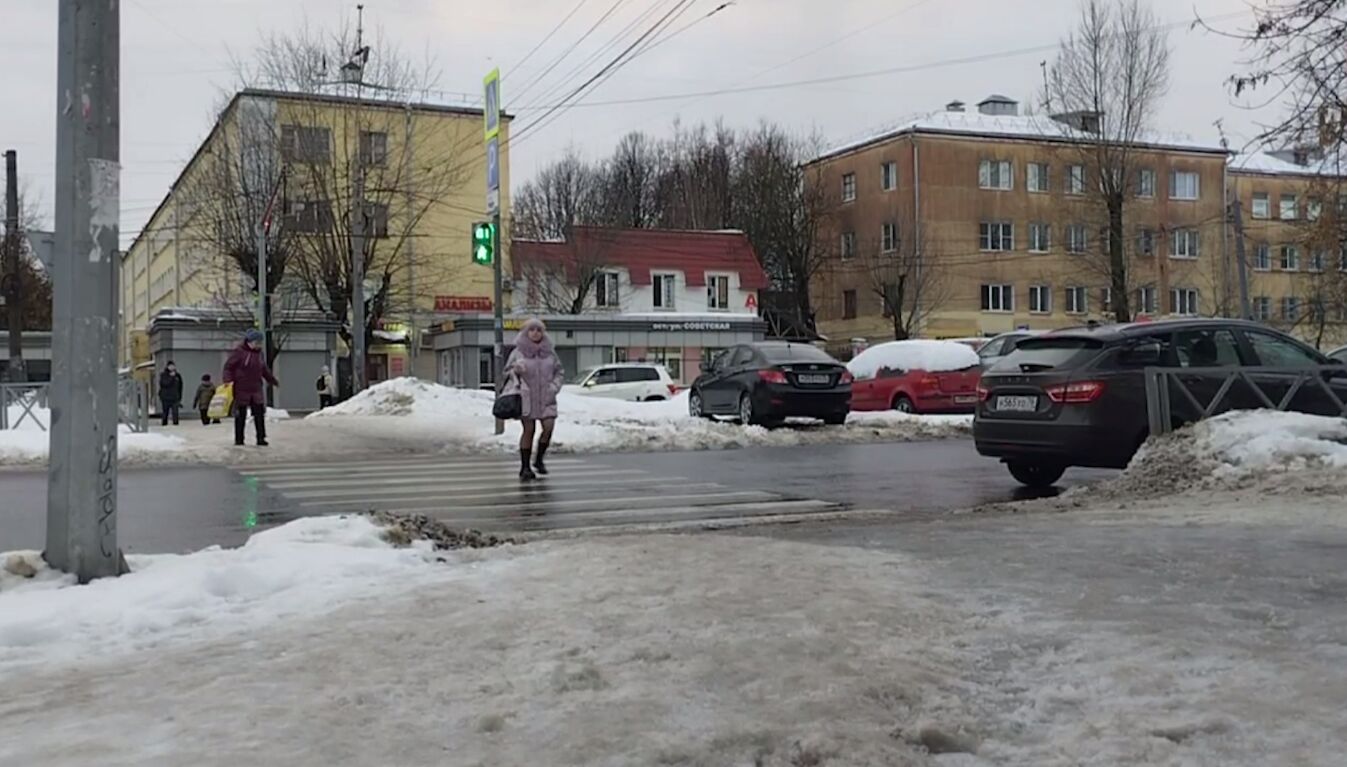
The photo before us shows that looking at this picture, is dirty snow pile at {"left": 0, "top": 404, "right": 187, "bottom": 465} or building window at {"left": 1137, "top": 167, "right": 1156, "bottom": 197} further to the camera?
building window at {"left": 1137, "top": 167, "right": 1156, "bottom": 197}

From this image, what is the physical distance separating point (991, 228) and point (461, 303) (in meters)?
27.4

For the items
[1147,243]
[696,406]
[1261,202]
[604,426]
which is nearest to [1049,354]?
[604,426]

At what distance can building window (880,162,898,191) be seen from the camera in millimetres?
58466

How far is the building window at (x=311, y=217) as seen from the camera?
126ft

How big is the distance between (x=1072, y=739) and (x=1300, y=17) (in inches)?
350

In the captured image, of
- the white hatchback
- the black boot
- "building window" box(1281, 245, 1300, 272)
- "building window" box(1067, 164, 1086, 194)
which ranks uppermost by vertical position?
"building window" box(1067, 164, 1086, 194)

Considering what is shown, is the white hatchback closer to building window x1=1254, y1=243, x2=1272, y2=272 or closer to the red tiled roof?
the red tiled roof

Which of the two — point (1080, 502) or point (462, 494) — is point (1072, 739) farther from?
point (462, 494)

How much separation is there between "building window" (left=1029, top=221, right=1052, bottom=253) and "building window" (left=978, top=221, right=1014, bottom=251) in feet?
3.85

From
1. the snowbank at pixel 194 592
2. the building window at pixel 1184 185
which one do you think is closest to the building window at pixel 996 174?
the building window at pixel 1184 185

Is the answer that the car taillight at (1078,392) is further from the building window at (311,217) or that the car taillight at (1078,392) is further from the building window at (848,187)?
the building window at (848,187)

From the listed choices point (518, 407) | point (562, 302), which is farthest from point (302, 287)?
point (518, 407)

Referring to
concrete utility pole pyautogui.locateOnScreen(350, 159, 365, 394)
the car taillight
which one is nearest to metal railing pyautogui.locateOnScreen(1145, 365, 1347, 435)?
the car taillight

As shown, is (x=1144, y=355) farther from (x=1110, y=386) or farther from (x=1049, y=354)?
(x=1049, y=354)
